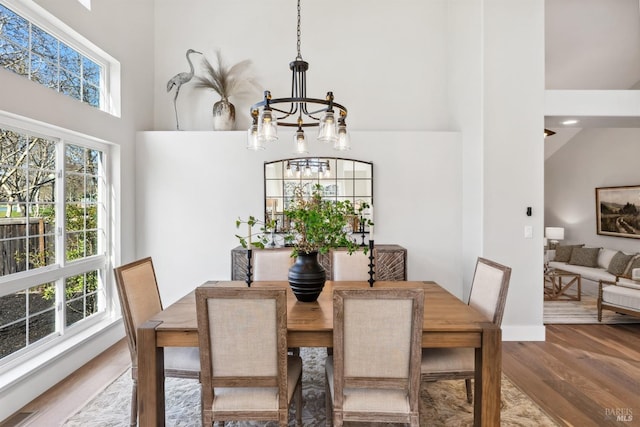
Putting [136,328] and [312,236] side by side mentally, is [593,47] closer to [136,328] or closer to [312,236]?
[312,236]

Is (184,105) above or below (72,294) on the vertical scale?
above

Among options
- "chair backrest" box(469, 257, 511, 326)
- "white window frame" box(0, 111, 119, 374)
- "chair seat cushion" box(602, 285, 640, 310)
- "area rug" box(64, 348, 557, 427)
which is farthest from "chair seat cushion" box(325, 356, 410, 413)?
"chair seat cushion" box(602, 285, 640, 310)

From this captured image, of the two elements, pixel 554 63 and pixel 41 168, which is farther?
pixel 554 63

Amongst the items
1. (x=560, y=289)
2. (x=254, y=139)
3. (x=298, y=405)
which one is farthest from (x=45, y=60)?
(x=560, y=289)

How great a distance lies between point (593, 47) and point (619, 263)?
314cm

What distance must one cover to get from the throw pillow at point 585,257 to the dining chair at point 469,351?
4.97 m

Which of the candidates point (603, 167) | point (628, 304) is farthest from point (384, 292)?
point (603, 167)

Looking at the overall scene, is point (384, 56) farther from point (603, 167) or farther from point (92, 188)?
point (603, 167)

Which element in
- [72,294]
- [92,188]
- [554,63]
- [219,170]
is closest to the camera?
[72,294]

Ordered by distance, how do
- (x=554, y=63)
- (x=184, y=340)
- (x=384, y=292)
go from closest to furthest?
(x=384, y=292) → (x=184, y=340) → (x=554, y=63)

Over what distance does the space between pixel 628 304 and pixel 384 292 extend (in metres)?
3.87

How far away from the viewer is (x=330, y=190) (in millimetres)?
3994

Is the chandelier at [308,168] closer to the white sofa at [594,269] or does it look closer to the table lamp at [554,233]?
the white sofa at [594,269]

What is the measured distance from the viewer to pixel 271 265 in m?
2.96
